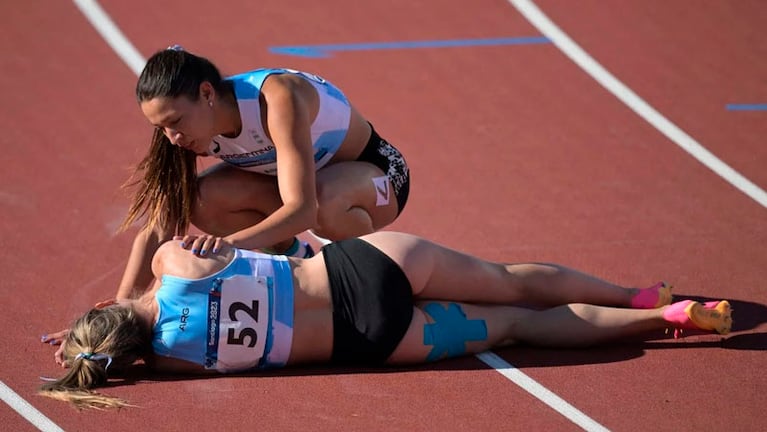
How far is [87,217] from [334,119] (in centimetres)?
192

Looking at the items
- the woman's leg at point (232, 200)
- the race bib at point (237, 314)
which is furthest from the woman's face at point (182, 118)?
the race bib at point (237, 314)

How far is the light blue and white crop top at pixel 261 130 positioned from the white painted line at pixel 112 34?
3.32 m

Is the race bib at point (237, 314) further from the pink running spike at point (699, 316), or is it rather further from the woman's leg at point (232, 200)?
the pink running spike at point (699, 316)

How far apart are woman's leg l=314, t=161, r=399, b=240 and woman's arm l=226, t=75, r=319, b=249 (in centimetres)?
31

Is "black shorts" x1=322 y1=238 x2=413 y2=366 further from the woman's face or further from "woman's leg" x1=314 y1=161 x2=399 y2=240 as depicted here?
the woman's face

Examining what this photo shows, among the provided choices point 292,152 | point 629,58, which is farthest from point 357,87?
point 292,152

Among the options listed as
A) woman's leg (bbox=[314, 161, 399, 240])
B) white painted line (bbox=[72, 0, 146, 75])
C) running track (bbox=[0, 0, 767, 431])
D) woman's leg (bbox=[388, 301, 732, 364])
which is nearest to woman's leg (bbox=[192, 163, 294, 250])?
woman's leg (bbox=[314, 161, 399, 240])

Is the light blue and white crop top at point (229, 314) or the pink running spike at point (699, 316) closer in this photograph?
the light blue and white crop top at point (229, 314)

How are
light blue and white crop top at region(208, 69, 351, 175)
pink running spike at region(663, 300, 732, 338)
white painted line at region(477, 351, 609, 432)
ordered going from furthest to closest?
light blue and white crop top at region(208, 69, 351, 175) < pink running spike at region(663, 300, 732, 338) < white painted line at region(477, 351, 609, 432)

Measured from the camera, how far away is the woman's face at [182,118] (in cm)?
487

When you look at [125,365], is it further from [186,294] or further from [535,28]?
[535,28]

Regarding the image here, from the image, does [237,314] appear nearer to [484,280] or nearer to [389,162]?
[484,280]

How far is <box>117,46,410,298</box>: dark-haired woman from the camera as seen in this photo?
4.93m

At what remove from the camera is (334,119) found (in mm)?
5527
